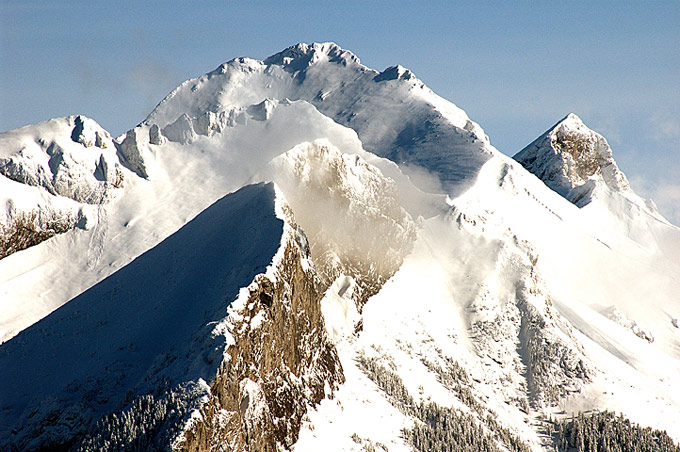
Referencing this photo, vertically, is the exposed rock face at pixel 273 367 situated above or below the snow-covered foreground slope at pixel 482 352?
below

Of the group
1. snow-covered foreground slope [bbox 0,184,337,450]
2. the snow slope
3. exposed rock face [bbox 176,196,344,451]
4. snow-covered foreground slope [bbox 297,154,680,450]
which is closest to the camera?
snow-covered foreground slope [bbox 0,184,337,450]

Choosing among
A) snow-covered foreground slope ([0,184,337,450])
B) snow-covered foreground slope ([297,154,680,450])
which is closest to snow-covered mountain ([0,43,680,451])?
snow-covered foreground slope ([0,184,337,450])

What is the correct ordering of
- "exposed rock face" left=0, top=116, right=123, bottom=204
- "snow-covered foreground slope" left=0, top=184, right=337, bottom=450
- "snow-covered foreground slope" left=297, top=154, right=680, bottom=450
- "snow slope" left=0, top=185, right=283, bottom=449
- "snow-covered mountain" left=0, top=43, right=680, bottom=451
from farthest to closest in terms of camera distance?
"exposed rock face" left=0, top=116, right=123, bottom=204
"snow-covered foreground slope" left=297, top=154, right=680, bottom=450
"snow-covered mountain" left=0, top=43, right=680, bottom=451
"snow slope" left=0, top=185, right=283, bottom=449
"snow-covered foreground slope" left=0, top=184, right=337, bottom=450

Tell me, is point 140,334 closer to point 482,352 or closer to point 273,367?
point 273,367

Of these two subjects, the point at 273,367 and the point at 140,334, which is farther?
the point at 140,334

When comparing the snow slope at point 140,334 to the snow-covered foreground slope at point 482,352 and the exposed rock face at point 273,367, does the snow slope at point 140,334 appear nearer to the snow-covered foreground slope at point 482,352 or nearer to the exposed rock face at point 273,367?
the exposed rock face at point 273,367

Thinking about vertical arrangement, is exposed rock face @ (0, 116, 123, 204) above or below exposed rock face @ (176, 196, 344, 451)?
above

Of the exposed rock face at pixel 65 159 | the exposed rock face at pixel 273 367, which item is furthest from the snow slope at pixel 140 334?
the exposed rock face at pixel 65 159

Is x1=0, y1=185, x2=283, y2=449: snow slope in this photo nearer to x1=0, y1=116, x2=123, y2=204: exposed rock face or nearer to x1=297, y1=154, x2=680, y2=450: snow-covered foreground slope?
x1=297, y1=154, x2=680, y2=450: snow-covered foreground slope

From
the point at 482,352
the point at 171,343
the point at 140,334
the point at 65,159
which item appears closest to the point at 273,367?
the point at 171,343
